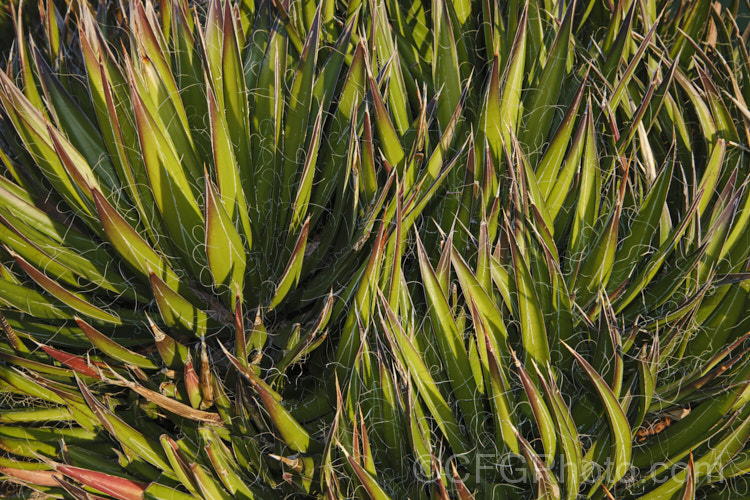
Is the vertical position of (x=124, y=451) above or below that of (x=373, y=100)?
below

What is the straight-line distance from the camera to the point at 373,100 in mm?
1417

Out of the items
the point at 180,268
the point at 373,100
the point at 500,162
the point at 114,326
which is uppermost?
the point at 373,100

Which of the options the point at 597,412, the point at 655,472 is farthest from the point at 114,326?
the point at 655,472

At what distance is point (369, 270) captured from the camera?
120cm

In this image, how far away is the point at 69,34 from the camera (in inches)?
88.7

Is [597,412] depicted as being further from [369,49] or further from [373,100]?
[369,49]

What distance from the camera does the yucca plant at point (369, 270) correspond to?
1213mm

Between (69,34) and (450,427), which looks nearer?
(450,427)

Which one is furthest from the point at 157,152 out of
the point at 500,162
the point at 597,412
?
the point at 597,412

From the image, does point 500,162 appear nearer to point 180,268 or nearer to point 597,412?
point 597,412

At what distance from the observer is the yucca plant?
3.98ft

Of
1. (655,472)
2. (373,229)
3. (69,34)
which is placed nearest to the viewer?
(655,472)

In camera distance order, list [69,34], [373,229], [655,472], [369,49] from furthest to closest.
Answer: [69,34], [369,49], [373,229], [655,472]

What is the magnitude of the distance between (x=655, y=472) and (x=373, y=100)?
3.28 ft
